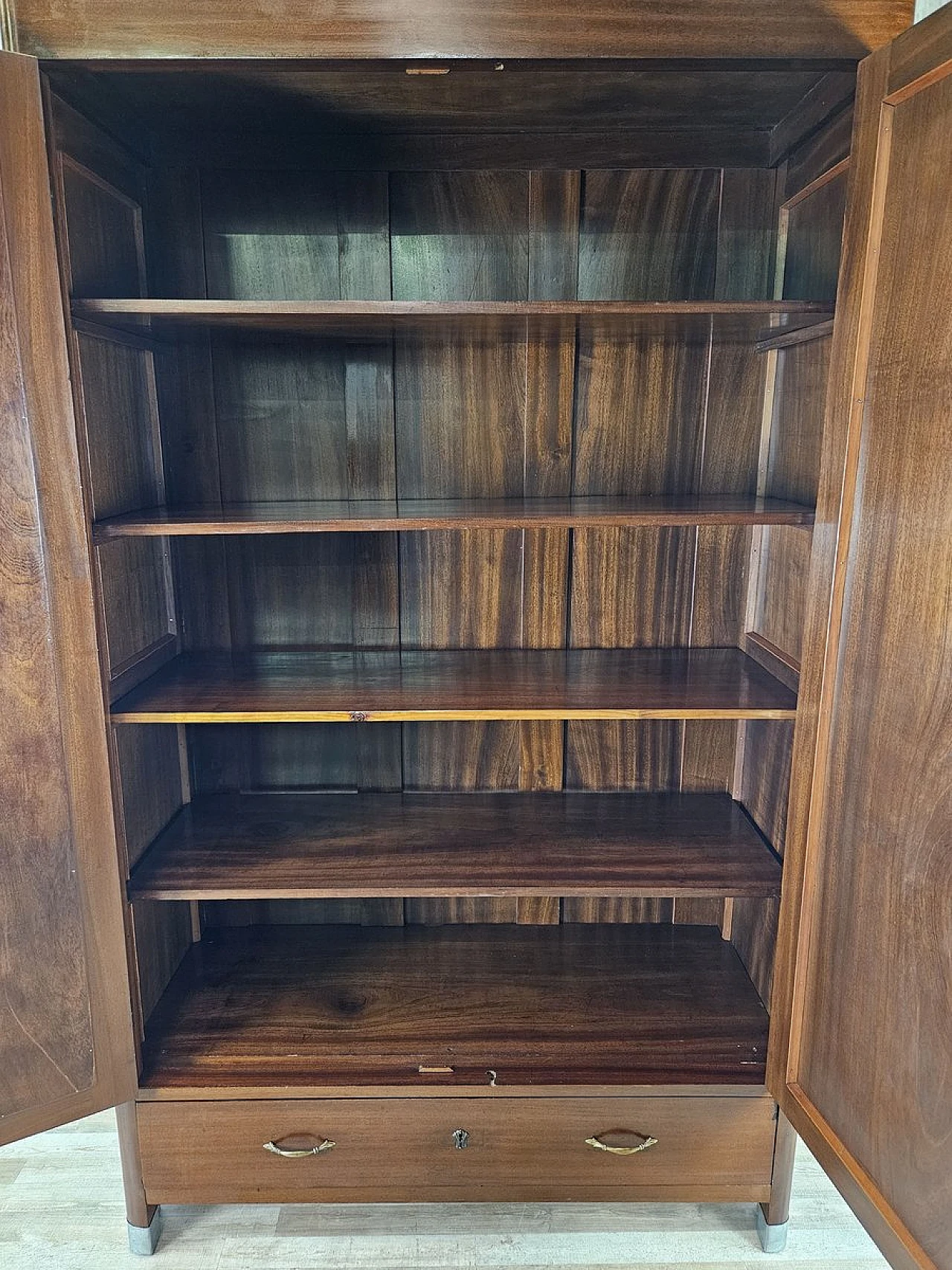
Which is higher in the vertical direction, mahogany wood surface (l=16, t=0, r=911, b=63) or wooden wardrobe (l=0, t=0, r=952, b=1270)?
mahogany wood surface (l=16, t=0, r=911, b=63)

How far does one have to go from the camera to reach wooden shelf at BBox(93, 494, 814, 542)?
46.5 inches

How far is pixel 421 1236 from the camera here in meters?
1.44

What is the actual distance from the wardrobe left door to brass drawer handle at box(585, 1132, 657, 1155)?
735mm

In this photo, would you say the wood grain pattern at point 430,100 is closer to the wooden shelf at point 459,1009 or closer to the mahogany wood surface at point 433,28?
the mahogany wood surface at point 433,28

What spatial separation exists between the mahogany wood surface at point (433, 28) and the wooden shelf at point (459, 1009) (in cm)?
144

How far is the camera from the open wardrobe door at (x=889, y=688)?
929 millimetres

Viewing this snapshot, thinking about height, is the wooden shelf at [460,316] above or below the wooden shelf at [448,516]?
above

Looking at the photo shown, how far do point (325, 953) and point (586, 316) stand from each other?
1.25 metres

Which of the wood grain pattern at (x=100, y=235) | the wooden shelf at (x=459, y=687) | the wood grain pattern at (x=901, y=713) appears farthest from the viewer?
the wooden shelf at (x=459, y=687)

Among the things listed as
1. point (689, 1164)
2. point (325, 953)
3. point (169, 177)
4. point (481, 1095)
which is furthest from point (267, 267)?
point (689, 1164)

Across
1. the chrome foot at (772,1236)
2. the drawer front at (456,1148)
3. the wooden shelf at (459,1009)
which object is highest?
the wooden shelf at (459,1009)

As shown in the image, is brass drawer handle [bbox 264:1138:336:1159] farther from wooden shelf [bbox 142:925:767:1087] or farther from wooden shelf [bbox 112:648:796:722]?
wooden shelf [bbox 112:648:796:722]

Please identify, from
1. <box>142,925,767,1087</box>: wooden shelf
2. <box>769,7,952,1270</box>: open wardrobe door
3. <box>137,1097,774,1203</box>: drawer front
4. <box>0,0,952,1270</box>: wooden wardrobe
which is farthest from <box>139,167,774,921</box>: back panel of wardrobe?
<box>137,1097,774,1203</box>: drawer front

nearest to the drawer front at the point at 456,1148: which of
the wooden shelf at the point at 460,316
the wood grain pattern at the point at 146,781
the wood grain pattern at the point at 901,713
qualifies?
the wood grain pattern at the point at 901,713
